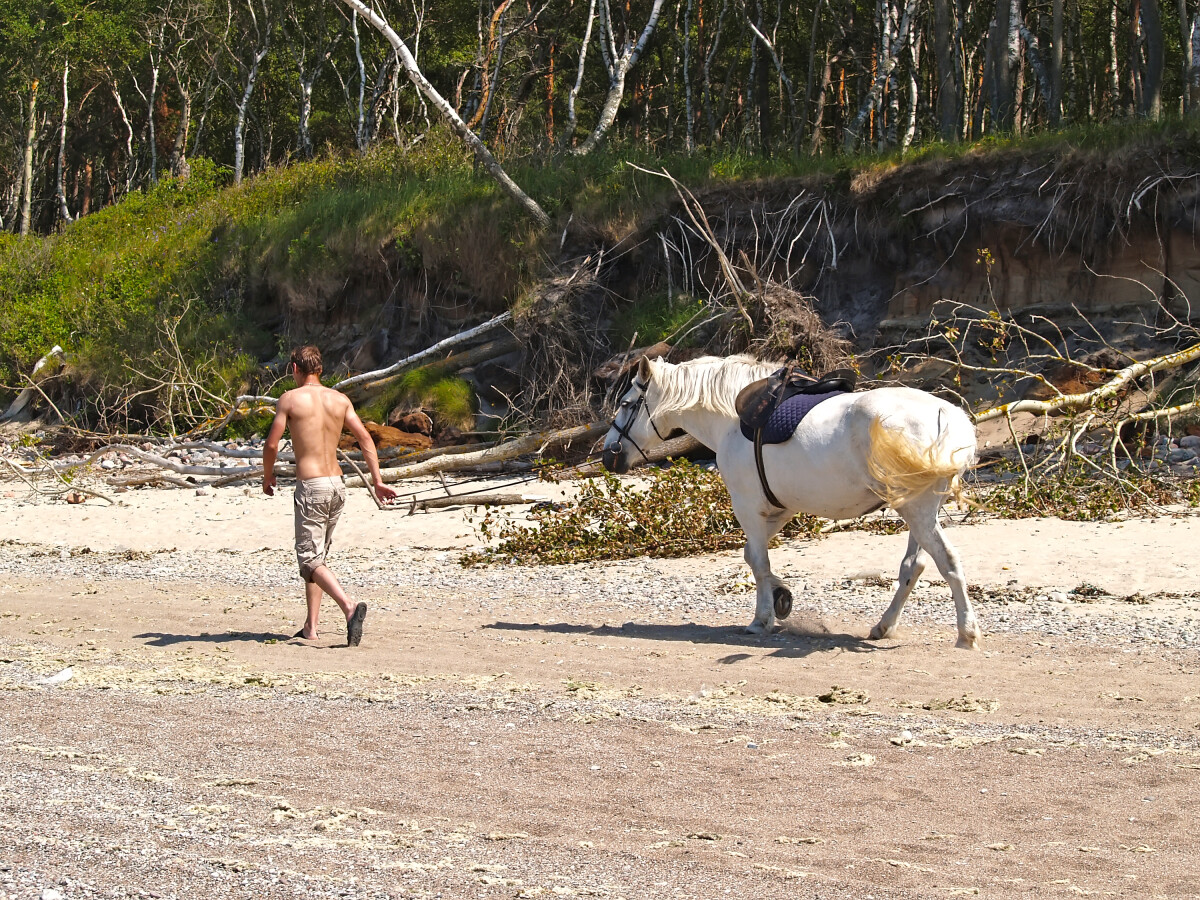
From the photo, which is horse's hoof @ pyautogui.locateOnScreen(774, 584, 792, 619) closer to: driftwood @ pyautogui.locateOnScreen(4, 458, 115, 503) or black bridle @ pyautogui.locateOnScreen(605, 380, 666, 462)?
black bridle @ pyautogui.locateOnScreen(605, 380, 666, 462)

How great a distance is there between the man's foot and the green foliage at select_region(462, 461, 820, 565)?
3.92 metres

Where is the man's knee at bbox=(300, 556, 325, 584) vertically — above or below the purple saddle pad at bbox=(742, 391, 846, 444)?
below

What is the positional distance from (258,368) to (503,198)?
590 centimetres

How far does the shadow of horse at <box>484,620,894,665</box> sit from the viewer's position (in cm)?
Answer: 764

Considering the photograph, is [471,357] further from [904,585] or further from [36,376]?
[904,585]

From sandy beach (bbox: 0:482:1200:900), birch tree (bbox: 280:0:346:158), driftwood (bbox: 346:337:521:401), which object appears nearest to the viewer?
sandy beach (bbox: 0:482:1200:900)

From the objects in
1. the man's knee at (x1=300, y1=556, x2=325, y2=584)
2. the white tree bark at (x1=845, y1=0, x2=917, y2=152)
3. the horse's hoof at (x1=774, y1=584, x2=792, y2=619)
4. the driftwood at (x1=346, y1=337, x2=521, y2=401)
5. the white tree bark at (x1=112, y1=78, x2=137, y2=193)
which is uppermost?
the white tree bark at (x1=112, y1=78, x2=137, y2=193)

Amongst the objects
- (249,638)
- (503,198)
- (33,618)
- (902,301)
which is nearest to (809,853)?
(249,638)

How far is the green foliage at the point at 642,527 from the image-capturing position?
11.7 meters

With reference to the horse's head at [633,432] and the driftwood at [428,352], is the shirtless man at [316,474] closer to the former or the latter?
the horse's head at [633,432]

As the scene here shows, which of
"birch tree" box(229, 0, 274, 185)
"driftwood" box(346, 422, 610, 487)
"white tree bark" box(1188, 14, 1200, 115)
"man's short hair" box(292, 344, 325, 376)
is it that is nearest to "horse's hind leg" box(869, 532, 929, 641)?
"man's short hair" box(292, 344, 325, 376)

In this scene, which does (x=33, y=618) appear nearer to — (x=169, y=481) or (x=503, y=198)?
(x=169, y=481)

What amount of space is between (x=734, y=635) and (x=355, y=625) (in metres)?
2.66

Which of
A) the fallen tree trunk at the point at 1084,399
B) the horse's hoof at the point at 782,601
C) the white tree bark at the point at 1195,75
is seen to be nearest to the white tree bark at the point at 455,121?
the fallen tree trunk at the point at 1084,399
